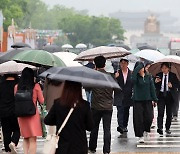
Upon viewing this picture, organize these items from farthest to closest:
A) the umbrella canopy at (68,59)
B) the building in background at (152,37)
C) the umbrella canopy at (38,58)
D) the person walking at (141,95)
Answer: the building in background at (152,37)
the umbrella canopy at (68,59)
the person walking at (141,95)
the umbrella canopy at (38,58)

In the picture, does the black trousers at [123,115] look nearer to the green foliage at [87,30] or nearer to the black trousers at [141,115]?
the black trousers at [141,115]

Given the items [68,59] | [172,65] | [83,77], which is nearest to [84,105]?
[83,77]

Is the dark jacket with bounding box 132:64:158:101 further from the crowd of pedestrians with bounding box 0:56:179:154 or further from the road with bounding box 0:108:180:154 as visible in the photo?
the road with bounding box 0:108:180:154

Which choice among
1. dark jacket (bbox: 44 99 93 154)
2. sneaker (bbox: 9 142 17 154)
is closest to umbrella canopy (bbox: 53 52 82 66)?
sneaker (bbox: 9 142 17 154)

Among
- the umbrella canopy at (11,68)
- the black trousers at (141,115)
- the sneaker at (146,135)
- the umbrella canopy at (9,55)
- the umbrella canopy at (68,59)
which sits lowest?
the sneaker at (146,135)

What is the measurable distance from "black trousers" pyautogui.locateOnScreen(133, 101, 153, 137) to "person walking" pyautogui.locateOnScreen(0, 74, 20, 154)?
248 centimetres

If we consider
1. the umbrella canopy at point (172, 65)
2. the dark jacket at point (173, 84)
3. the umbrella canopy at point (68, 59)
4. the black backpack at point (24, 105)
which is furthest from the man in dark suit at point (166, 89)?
the black backpack at point (24, 105)

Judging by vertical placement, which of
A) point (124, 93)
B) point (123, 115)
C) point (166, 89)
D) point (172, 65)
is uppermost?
point (172, 65)

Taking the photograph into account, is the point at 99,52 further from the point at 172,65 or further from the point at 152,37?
the point at 152,37

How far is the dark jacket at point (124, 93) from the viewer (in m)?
13.4

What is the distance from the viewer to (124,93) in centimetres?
1359

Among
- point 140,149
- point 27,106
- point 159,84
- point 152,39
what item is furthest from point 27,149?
point 152,39

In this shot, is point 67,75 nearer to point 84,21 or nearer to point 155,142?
point 155,142

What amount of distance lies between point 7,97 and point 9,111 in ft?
0.79
